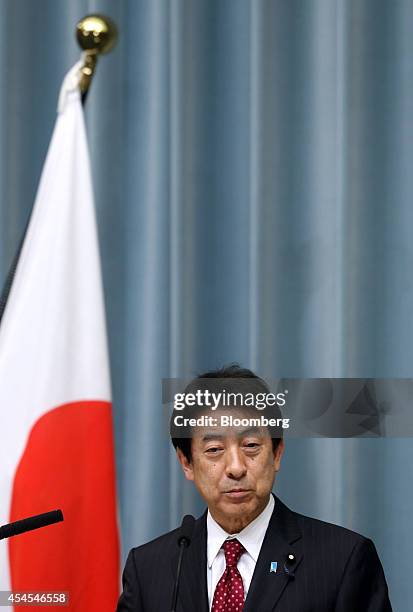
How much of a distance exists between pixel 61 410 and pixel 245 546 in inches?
14.7

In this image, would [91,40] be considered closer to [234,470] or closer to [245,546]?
[234,470]

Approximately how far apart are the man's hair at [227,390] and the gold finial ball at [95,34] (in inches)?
23.0

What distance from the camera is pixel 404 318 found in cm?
196

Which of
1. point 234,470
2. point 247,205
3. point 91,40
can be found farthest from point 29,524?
point 247,205

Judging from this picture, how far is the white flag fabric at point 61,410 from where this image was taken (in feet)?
5.09

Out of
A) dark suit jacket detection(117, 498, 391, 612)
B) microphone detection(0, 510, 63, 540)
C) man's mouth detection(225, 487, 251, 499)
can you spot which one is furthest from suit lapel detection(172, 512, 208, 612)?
microphone detection(0, 510, 63, 540)

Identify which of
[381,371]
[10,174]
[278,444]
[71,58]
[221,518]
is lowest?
[221,518]

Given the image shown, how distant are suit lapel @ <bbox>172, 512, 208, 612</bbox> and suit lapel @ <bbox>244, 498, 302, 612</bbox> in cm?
8

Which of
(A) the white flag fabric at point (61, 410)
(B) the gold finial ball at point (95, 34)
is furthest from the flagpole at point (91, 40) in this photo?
(A) the white flag fabric at point (61, 410)

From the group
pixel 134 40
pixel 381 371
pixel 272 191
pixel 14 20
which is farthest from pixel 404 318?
pixel 14 20

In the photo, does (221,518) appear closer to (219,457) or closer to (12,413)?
(219,457)

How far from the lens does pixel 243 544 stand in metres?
1.57

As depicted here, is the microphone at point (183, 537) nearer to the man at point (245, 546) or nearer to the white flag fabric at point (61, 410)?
the man at point (245, 546)

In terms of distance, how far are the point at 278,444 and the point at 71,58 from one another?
963mm
